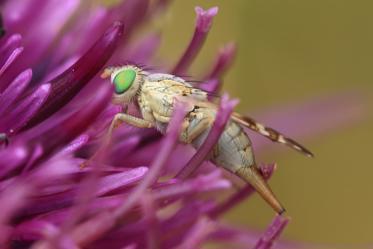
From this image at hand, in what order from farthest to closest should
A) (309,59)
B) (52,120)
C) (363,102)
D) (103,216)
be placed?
(309,59)
(363,102)
(52,120)
(103,216)

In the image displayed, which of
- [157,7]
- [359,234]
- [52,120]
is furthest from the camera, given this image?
[359,234]

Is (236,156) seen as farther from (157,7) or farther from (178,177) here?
(157,7)

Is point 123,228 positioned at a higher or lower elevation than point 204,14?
lower

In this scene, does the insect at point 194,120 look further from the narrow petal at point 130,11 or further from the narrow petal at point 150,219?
the narrow petal at point 130,11

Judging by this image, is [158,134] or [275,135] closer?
[275,135]

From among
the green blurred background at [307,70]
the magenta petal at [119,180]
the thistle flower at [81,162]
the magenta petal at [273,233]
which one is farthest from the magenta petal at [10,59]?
the green blurred background at [307,70]

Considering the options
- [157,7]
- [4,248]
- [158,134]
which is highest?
[157,7]

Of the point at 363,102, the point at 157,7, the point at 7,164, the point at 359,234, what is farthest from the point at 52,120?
the point at 359,234

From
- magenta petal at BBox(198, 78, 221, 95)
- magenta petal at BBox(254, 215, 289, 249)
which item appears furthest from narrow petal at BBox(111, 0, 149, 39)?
magenta petal at BBox(254, 215, 289, 249)
